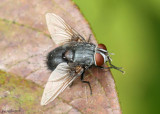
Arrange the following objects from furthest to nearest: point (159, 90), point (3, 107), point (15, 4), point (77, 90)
→ point (159, 90) < point (15, 4) < point (77, 90) < point (3, 107)

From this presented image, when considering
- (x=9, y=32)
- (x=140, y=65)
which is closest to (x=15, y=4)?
(x=9, y=32)

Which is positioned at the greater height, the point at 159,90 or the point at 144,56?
the point at 144,56

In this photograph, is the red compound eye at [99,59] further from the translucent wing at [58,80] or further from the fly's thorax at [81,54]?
the translucent wing at [58,80]

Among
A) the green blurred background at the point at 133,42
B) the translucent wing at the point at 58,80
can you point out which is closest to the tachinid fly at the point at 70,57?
the translucent wing at the point at 58,80

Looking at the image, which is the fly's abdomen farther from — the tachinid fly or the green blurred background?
the green blurred background

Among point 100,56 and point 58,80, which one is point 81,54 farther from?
point 58,80

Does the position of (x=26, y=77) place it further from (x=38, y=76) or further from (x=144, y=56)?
(x=144, y=56)
